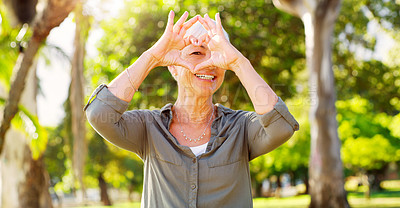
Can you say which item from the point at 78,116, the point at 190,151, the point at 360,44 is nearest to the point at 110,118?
the point at 190,151

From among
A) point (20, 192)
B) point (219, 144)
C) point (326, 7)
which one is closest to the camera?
point (219, 144)

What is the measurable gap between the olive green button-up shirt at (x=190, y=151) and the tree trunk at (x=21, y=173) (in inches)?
308

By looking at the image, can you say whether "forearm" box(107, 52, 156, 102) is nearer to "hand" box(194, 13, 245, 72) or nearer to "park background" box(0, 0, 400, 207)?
"hand" box(194, 13, 245, 72)

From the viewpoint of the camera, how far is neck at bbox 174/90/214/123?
214cm

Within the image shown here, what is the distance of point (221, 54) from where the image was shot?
1.93 meters

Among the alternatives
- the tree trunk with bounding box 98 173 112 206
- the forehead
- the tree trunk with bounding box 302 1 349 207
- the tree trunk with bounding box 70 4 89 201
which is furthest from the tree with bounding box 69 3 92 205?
the tree trunk with bounding box 98 173 112 206

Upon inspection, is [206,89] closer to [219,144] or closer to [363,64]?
[219,144]

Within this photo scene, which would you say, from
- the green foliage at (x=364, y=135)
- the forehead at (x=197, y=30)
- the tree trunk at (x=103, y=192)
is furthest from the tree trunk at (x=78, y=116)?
the tree trunk at (x=103, y=192)

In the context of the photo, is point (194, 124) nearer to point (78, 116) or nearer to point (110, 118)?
point (110, 118)

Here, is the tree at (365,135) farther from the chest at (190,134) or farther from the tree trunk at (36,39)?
the chest at (190,134)

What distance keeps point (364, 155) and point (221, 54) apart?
753 inches

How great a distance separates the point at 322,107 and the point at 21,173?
7.05m

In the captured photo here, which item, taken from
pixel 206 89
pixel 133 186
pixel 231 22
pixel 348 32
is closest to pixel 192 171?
pixel 206 89

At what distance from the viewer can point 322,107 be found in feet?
33.8
